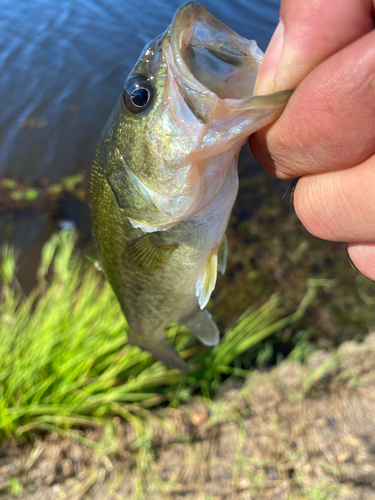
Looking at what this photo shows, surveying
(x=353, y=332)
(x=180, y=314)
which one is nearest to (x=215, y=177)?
(x=180, y=314)

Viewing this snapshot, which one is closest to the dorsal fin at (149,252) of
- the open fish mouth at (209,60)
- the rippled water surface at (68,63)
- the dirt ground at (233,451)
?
the open fish mouth at (209,60)

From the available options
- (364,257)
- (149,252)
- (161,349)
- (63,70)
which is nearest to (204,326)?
(161,349)

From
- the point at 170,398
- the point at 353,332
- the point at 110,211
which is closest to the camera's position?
the point at 110,211

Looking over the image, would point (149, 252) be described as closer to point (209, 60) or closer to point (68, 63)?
point (209, 60)

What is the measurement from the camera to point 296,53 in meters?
0.79

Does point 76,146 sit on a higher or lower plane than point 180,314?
lower

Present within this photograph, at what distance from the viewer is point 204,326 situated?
192cm

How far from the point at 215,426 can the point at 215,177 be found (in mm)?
2343

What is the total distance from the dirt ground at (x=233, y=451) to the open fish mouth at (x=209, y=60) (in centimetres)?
249

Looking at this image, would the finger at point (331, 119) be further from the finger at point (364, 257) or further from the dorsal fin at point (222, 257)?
the dorsal fin at point (222, 257)

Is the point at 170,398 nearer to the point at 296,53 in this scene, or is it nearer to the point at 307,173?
the point at 307,173

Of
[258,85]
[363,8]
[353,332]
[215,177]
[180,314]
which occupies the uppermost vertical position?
[363,8]

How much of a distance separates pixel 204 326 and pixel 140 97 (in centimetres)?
121

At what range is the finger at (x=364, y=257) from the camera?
3.73 feet
